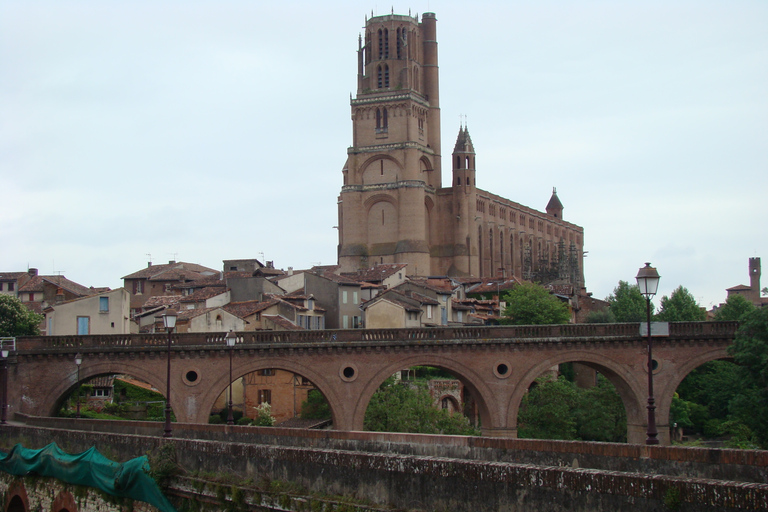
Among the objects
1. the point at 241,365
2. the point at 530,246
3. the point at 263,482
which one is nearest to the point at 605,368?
the point at 241,365

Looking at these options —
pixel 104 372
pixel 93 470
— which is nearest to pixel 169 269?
pixel 104 372

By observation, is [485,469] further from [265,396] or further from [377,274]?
[377,274]

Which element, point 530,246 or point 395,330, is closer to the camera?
point 395,330

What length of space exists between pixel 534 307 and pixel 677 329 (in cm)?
2912

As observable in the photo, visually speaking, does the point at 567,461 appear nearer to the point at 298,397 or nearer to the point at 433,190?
the point at 298,397

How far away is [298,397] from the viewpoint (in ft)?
194

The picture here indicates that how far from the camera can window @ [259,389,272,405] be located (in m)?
58.2

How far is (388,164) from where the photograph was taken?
110250 millimetres

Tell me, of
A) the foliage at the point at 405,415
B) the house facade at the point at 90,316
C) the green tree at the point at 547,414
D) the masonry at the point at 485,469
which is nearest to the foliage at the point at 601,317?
the green tree at the point at 547,414

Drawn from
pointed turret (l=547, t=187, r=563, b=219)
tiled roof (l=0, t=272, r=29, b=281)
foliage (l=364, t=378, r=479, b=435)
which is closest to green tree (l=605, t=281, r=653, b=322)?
foliage (l=364, t=378, r=479, b=435)

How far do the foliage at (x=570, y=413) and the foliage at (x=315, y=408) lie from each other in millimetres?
11447

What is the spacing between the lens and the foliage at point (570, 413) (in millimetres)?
56000

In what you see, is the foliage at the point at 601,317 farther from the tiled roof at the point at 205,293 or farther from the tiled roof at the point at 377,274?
the tiled roof at the point at 205,293

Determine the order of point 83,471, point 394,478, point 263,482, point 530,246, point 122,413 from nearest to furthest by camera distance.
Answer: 1. point 394,478
2. point 263,482
3. point 83,471
4. point 122,413
5. point 530,246
